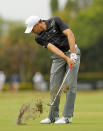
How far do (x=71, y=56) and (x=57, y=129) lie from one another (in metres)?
1.75

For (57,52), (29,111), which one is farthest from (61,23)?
(29,111)

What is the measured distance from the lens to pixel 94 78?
74.2m

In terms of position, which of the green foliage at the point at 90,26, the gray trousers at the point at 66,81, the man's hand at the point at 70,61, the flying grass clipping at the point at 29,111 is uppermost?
the man's hand at the point at 70,61

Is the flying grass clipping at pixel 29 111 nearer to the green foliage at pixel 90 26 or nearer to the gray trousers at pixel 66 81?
the gray trousers at pixel 66 81

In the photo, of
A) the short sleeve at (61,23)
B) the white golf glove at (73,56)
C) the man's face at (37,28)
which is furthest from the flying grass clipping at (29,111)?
the short sleeve at (61,23)

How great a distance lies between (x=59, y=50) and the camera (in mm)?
10961

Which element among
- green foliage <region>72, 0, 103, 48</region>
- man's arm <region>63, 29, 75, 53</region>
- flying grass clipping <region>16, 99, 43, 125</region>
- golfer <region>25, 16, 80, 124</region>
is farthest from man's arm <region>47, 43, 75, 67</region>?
green foliage <region>72, 0, 103, 48</region>

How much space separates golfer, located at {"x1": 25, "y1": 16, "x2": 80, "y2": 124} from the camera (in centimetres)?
1092

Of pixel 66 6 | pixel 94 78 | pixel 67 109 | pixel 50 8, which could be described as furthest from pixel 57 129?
pixel 50 8

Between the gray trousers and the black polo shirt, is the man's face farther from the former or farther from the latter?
the gray trousers

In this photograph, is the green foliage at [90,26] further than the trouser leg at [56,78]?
Yes

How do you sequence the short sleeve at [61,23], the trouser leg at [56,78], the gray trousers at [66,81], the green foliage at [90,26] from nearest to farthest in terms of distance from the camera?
1. the short sleeve at [61,23]
2. the gray trousers at [66,81]
3. the trouser leg at [56,78]
4. the green foliage at [90,26]

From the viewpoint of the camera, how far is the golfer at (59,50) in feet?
35.8

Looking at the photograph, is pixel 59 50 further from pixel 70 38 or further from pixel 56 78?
pixel 56 78
